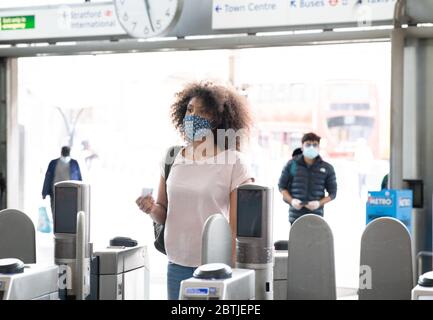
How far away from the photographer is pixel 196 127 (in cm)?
307

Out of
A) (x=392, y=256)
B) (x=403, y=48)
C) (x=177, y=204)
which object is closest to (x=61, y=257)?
(x=177, y=204)

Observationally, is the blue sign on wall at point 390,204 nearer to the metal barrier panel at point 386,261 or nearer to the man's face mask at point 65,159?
the metal barrier panel at point 386,261

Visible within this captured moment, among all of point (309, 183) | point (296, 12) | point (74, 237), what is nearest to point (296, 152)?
point (309, 183)

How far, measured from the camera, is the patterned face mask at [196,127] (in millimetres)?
3084

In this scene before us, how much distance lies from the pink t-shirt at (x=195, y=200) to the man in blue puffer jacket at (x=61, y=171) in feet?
16.9

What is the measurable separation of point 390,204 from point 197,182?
231cm

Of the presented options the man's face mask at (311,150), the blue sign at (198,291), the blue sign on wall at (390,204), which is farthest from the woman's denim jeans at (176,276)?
the man's face mask at (311,150)

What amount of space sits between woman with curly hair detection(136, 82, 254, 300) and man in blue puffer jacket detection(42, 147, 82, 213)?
4953mm

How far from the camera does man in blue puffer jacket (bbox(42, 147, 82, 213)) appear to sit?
7.95 metres

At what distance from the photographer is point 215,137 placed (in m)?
3.11

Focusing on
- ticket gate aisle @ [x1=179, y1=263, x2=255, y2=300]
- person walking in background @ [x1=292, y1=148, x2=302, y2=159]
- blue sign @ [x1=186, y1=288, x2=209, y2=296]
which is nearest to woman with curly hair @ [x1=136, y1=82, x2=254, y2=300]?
ticket gate aisle @ [x1=179, y1=263, x2=255, y2=300]

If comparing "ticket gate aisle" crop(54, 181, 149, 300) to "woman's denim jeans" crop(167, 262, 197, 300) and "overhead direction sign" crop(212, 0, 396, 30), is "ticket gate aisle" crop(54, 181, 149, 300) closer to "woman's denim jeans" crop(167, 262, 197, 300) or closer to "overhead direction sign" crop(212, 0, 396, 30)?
"woman's denim jeans" crop(167, 262, 197, 300)

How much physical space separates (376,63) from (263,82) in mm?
1533

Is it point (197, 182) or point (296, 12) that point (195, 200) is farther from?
point (296, 12)
